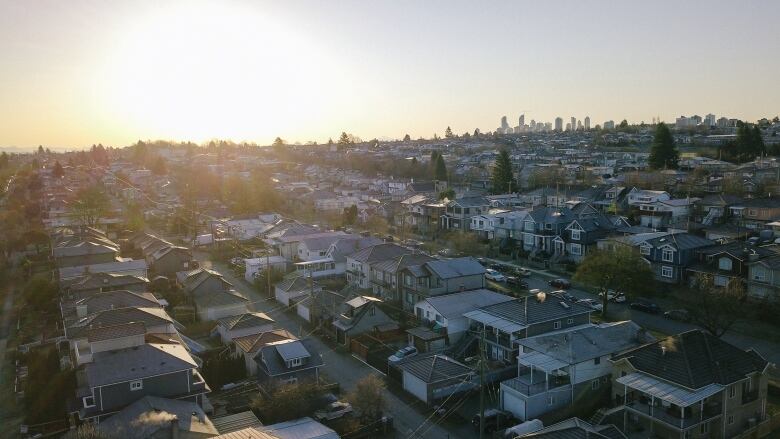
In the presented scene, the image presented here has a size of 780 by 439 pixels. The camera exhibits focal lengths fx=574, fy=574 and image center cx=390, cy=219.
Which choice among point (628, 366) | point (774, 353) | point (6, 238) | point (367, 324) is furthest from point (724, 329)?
point (6, 238)

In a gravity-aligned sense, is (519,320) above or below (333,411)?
above

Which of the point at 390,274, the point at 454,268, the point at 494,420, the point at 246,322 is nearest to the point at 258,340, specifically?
the point at 246,322

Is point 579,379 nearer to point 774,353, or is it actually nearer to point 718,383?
point 718,383

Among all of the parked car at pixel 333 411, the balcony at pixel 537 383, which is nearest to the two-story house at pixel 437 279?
the balcony at pixel 537 383

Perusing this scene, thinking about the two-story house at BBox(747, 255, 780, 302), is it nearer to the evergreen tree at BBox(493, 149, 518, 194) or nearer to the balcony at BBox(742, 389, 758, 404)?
the balcony at BBox(742, 389, 758, 404)

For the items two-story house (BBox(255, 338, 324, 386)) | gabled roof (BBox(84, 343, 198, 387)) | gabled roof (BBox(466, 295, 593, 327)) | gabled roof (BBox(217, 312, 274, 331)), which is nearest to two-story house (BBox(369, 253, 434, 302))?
gabled roof (BBox(466, 295, 593, 327))

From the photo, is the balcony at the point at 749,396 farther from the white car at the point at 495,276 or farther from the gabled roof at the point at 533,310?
the white car at the point at 495,276

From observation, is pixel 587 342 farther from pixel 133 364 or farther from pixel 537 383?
pixel 133 364
